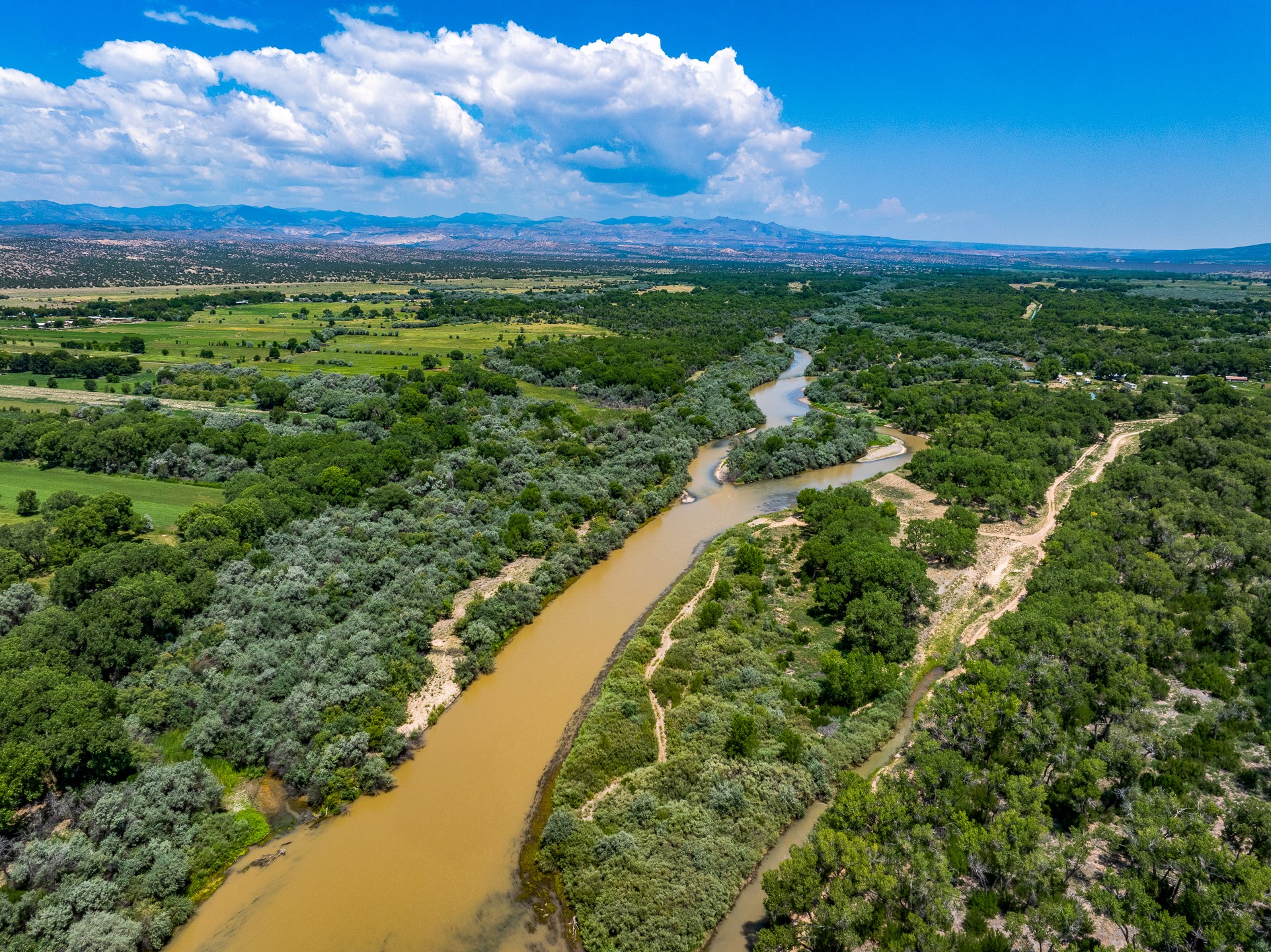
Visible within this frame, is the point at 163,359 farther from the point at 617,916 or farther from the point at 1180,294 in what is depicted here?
the point at 1180,294

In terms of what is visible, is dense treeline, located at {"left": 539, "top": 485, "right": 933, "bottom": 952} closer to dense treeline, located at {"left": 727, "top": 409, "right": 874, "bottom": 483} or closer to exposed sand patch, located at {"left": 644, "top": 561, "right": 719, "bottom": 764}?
exposed sand patch, located at {"left": 644, "top": 561, "right": 719, "bottom": 764}

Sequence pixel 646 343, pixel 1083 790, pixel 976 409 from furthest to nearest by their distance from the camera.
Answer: pixel 646 343
pixel 976 409
pixel 1083 790

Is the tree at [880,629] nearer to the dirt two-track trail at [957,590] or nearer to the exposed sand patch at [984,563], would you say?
the dirt two-track trail at [957,590]

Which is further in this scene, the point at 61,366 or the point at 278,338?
the point at 278,338

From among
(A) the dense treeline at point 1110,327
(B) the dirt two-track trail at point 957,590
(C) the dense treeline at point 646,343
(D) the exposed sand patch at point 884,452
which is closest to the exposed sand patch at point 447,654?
(B) the dirt two-track trail at point 957,590

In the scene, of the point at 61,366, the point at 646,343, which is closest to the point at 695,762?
the point at 646,343

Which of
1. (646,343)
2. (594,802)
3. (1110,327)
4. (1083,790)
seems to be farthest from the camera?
(1110,327)

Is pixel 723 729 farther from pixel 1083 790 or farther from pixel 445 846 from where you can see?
pixel 1083 790

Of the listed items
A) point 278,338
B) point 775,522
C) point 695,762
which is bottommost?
point 695,762
